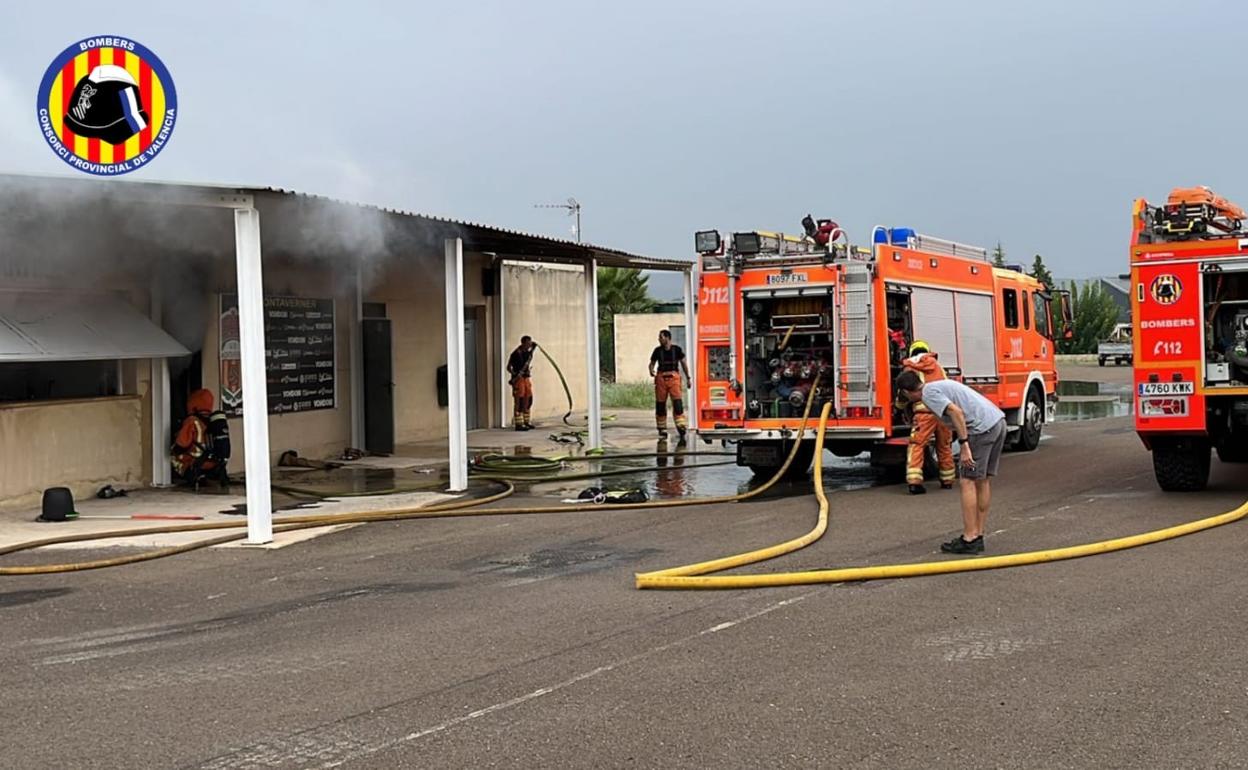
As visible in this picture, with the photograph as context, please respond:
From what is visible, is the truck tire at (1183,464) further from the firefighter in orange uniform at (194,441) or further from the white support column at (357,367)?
the white support column at (357,367)

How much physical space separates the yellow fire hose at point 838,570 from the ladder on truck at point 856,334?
416 cm

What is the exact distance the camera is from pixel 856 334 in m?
14.0

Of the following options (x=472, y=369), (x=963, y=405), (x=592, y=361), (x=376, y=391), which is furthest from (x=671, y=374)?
(x=963, y=405)

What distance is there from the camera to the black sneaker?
932 cm

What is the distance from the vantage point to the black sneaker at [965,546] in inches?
367

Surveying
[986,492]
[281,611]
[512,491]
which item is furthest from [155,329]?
[986,492]

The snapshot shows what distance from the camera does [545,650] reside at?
6.80m

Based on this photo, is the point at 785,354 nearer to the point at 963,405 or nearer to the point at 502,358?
the point at 963,405

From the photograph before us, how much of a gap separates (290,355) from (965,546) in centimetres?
1052

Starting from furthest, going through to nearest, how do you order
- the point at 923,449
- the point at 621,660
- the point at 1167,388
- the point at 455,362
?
the point at 455,362
the point at 923,449
the point at 1167,388
the point at 621,660

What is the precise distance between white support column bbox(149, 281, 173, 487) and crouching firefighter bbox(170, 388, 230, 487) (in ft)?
0.47

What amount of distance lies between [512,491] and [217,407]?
13.7 feet

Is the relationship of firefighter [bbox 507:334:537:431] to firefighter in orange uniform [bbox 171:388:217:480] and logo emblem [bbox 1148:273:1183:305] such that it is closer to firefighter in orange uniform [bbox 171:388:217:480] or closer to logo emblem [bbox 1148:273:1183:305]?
firefighter in orange uniform [bbox 171:388:217:480]

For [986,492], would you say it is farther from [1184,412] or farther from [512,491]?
[512,491]
